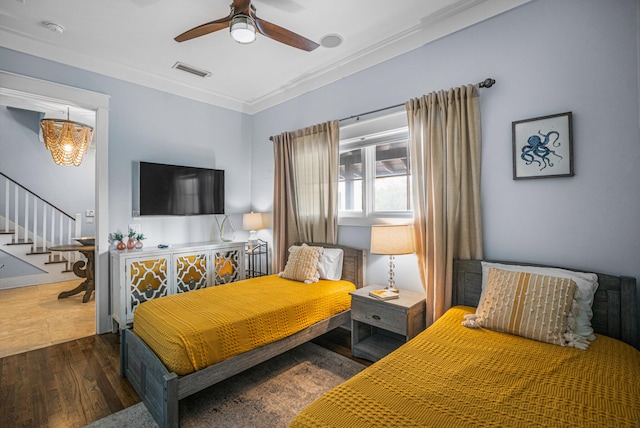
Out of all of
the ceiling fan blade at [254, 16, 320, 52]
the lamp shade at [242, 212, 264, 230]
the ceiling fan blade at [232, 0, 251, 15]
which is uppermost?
the ceiling fan blade at [232, 0, 251, 15]

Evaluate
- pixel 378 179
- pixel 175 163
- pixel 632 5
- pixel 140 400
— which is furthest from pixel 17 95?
pixel 632 5

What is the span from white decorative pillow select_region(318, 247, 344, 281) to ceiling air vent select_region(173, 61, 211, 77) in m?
2.51

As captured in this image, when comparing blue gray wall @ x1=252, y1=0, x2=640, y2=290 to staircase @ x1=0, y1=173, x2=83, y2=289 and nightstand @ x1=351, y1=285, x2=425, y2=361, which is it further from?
staircase @ x1=0, y1=173, x2=83, y2=289

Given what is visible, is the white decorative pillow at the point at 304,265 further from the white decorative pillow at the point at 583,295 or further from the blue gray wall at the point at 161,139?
the white decorative pillow at the point at 583,295

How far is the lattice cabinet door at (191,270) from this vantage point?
11.6ft

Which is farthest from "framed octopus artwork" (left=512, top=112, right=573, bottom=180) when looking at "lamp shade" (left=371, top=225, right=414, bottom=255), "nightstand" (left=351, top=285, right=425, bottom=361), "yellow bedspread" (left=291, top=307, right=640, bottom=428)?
"nightstand" (left=351, top=285, right=425, bottom=361)

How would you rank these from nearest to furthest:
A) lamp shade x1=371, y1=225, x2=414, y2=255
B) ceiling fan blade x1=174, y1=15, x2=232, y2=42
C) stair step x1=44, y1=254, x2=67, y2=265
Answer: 1. ceiling fan blade x1=174, y1=15, x2=232, y2=42
2. lamp shade x1=371, y1=225, x2=414, y2=255
3. stair step x1=44, y1=254, x2=67, y2=265

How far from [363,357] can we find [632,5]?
9.76 ft

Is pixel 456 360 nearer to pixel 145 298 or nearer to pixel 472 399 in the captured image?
pixel 472 399

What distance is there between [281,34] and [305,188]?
5.68 feet

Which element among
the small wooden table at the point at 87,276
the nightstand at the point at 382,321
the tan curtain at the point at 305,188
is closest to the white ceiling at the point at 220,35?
the tan curtain at the point at 305,188

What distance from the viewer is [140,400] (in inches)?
82.9

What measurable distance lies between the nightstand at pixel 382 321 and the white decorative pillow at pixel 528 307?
1.63 feet

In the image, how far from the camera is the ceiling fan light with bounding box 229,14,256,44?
2.03 metres
